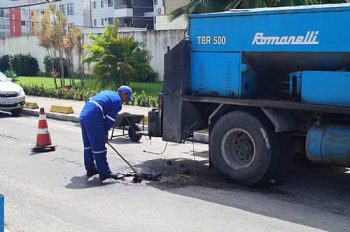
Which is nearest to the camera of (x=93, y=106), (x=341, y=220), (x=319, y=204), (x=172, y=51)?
(x=341, y=220)

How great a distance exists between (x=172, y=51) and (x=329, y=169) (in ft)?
10.5

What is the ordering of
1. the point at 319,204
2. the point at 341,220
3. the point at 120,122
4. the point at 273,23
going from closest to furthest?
the point at 341,220
the point at 319,204
the point at 273,23
the point at 120,122

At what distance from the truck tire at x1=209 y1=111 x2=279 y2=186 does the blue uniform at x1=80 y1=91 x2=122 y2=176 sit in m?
1.56

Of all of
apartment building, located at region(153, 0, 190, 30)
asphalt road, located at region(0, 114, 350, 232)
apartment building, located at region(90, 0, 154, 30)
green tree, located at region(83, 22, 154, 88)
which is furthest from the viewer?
apartment building, located at region(90, 0, 154, 30)

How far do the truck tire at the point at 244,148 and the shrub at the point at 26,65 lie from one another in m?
32.8

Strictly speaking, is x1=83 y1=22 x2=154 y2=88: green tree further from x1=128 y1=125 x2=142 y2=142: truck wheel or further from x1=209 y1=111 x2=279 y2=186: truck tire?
x1=209 y1=111 x2=279 y2=186: truck tire

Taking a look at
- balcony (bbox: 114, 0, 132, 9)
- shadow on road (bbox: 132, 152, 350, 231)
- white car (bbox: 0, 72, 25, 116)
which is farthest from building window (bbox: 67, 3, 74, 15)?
shadow on road (bbox: 132, 152, 350, 231)

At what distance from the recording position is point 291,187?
7.61 m

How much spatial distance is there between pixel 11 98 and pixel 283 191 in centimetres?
1124

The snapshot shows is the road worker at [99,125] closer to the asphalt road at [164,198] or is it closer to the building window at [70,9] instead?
the asphalt road at [164,198]

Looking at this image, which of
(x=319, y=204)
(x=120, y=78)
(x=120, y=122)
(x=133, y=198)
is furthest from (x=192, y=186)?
(x=120, y=78)

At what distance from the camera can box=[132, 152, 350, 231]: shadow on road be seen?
6.22 meters

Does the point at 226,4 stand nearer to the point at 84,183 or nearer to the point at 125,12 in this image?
the point at 84,183

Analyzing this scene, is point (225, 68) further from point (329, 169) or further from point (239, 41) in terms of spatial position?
point (329, 169)
